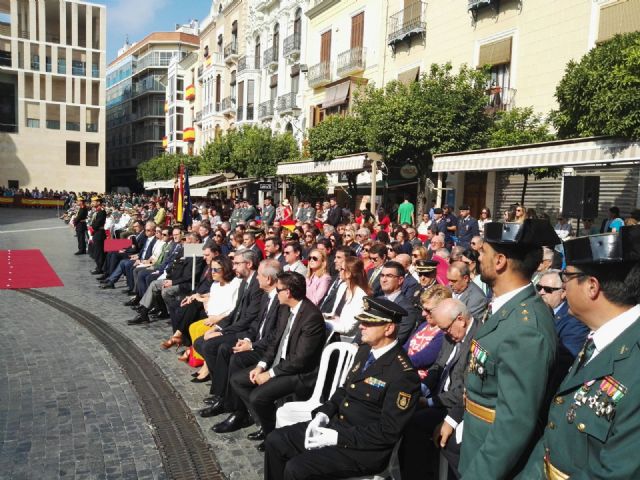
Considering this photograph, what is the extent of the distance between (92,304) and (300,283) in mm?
6960

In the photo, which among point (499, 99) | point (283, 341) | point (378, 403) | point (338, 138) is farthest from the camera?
point (338, 138)

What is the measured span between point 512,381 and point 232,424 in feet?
11.8

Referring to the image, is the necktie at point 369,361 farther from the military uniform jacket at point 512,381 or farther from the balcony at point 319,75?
the balcony at point 319,75

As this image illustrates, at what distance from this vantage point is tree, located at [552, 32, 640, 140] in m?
9.55

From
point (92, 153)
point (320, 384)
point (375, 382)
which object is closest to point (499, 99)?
point (320, 384)

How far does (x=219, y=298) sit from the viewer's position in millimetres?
7352

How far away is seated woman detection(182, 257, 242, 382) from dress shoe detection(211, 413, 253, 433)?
1.86 m

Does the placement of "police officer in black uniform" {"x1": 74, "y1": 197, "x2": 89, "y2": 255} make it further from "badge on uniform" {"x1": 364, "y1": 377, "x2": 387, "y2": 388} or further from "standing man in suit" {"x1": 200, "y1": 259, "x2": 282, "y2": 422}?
"badge on uniform" {"x1": 364, "y1": 377, "x2": 387, "y2": 388}

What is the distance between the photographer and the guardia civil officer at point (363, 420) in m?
3.46

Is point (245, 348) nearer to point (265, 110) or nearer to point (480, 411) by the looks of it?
point (480, 411)

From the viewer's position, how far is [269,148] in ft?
93.2

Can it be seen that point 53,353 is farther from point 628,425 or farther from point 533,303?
point 628,425

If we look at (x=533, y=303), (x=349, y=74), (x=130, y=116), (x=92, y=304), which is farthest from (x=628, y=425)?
(x=130, y=116)

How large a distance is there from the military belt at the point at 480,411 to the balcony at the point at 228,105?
42.7m
